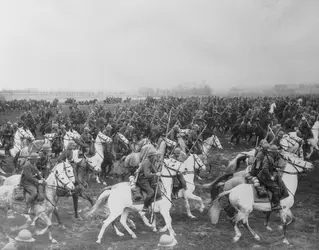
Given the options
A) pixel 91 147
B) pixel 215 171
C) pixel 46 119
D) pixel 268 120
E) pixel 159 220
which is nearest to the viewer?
pixel 159 220

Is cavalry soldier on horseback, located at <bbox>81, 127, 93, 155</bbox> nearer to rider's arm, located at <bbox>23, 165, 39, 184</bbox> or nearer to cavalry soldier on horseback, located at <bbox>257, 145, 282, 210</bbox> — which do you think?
rider's arm, located at <bbox>23, 165, 39, 184</bbox>

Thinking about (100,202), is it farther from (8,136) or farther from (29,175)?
(8,136)

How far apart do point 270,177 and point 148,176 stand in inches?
109

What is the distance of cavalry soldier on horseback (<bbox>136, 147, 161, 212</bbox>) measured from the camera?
7.82m

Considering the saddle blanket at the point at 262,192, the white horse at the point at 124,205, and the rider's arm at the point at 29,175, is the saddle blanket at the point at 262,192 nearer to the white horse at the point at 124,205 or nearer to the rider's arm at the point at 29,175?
the white horse at the point at 124,205

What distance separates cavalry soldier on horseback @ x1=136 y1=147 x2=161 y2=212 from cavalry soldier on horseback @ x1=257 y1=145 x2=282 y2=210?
94.6 inches

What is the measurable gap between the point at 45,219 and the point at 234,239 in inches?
169

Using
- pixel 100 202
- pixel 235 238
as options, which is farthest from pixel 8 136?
pixel 235 238

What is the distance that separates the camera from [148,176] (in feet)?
25.5

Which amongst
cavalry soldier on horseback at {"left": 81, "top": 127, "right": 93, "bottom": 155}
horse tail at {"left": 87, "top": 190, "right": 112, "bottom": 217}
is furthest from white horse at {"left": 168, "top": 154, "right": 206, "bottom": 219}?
cavalry soldier on horseback at {"left": 81, "top": 127, "right": 93, "bottom": 155}

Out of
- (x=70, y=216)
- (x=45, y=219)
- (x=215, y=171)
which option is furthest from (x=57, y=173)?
(x=215, y=171)

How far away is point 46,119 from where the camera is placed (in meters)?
26.4

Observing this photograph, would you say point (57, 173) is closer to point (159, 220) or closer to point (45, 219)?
point (45, 219)

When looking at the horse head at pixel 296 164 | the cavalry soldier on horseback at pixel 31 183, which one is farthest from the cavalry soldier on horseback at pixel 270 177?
the cavalry soldier on horseback at pixel 31 183
